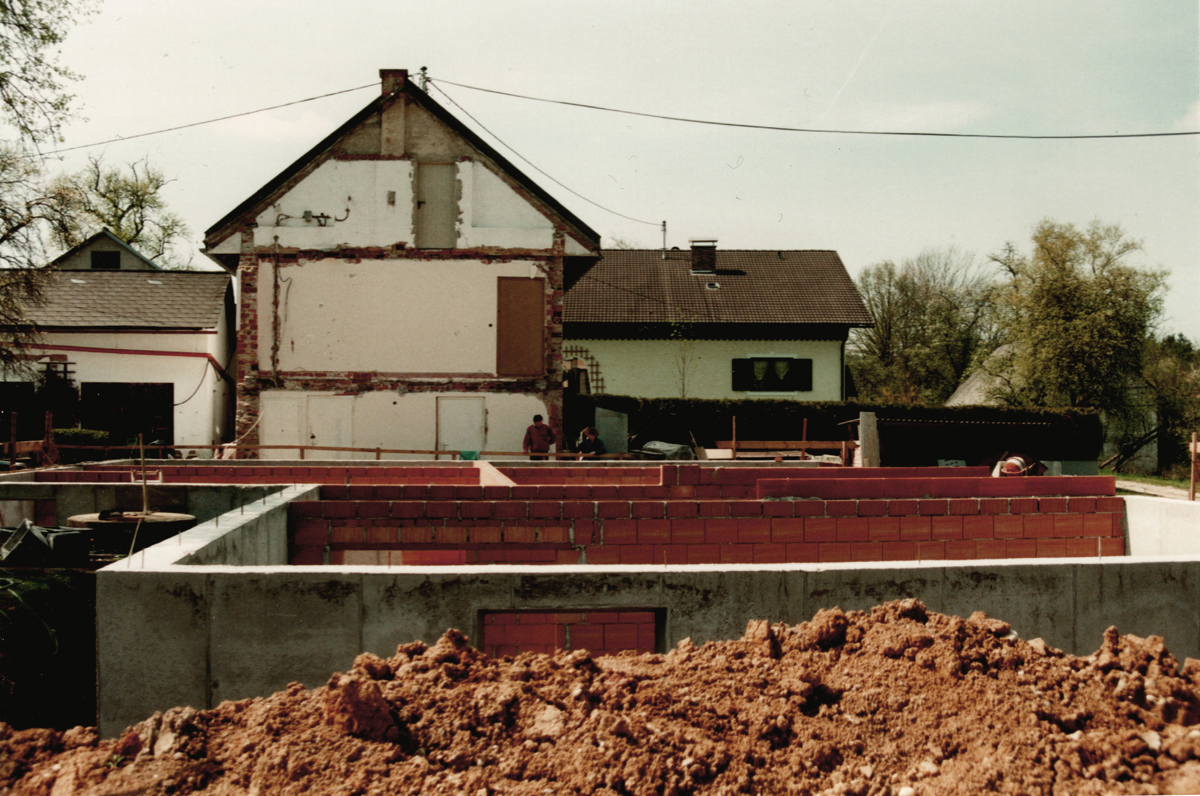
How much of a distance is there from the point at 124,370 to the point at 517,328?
10544 millimetres

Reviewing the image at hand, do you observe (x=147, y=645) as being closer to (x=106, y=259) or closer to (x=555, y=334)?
(x=555, y=334)

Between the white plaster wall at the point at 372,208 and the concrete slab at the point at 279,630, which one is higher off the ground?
the white plaster wall at the point at 372,208

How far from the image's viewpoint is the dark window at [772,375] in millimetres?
29266

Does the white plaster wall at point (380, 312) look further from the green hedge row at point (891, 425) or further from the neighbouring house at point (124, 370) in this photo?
the neighbouring house at point (124, 370)

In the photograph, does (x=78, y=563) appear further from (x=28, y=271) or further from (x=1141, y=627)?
(x=28, y=271)

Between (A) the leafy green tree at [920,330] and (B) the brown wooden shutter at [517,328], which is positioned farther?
(A) the leafy green tree at [920,330]

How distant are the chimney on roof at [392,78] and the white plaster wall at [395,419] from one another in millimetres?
5877

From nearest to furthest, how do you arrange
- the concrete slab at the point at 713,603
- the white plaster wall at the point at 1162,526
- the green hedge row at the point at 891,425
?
1. the concrete slab at the point at 713,603
2. the white plaster wall at the point at 1162,526
3. the green hedge row at the point at 891,425

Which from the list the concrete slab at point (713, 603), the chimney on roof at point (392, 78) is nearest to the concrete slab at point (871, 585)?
the concrete slab at point (713, 603)

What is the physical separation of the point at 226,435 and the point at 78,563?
18889 millimetres

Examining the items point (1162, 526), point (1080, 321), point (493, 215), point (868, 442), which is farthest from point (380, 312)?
point (1080, 321)

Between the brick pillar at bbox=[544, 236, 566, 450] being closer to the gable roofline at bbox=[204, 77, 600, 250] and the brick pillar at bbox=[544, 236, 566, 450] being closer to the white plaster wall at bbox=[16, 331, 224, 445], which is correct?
the gable roofline at bbox=[204, 77, 600, 250]

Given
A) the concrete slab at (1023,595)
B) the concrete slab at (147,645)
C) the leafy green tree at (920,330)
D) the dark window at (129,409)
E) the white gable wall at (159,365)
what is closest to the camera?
the concrete slab at (147,645)

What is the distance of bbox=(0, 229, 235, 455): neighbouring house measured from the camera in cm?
2078
